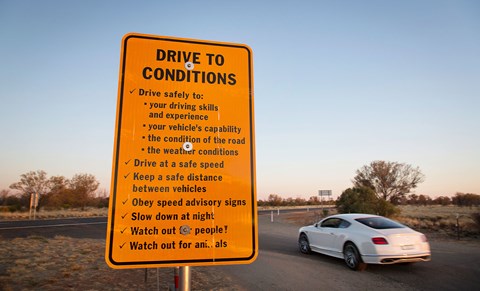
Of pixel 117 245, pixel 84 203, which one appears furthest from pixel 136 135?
pixel 84 203

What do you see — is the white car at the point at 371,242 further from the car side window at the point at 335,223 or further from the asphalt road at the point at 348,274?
the asphalt road at the point at 348,274

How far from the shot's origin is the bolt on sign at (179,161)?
1.63 m

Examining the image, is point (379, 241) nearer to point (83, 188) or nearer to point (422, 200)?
point (83, 188)

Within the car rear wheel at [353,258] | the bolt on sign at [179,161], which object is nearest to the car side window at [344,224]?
the car rear wheel at [353,258]

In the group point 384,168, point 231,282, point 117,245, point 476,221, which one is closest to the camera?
point 117,245

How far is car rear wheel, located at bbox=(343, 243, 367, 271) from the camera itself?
7555 mm

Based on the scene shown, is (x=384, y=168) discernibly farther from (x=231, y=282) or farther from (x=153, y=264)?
(x=153, y=264)

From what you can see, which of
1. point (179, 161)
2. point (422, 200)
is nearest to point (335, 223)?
point (179, 161)

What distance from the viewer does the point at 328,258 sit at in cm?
948

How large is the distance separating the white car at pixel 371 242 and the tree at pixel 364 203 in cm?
1230

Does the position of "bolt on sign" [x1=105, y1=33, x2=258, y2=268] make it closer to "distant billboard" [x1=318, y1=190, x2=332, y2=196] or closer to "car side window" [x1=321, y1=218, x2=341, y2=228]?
"car side window" [x1=321, y1=218, x2=341, y2=228]

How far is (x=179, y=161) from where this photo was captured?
1.74 metres

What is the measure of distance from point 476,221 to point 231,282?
1625 centimetres

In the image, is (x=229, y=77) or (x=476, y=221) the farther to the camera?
(x=476, y=221)
